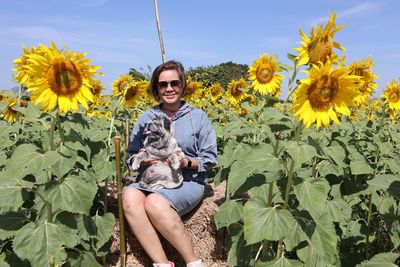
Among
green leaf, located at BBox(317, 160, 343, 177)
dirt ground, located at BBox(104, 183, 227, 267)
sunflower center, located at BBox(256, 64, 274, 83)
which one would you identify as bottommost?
dirt ground, located at BBox(104, 183, 227, 267)

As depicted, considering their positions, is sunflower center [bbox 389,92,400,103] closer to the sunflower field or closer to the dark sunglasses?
the sunflower field

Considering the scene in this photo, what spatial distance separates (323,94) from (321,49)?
0.82 ft

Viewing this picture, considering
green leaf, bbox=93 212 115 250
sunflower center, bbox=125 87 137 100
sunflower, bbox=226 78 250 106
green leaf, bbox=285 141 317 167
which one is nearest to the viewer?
green leaf, bbox=285 141 317 167

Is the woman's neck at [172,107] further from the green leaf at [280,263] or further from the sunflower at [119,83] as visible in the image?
the green leaf at [280,263]

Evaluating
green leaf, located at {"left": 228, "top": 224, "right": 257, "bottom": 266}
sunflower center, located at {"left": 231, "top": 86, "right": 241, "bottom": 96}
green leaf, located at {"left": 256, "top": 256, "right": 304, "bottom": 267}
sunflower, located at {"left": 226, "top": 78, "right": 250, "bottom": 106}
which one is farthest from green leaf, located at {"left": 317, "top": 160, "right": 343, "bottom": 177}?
sunflower center, located at {"left": 231, "top": 86, "right": 241, "bottom": 96}

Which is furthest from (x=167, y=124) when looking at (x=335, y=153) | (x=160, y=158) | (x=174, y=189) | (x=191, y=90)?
(x=191, y=90)

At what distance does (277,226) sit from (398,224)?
1.41 m

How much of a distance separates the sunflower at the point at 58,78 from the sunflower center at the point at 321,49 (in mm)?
1114

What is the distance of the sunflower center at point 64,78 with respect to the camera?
2.12 metres

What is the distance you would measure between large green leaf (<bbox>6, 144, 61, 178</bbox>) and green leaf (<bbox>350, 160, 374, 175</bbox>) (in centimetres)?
204

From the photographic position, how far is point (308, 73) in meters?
1.92

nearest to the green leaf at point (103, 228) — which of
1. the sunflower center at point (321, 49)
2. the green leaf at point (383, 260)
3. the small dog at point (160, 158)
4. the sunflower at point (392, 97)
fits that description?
the small dog at point (160, 158)

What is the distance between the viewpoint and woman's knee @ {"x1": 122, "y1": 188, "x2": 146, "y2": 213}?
9.83 ft

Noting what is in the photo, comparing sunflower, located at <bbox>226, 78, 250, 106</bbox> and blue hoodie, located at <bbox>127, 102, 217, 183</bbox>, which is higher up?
sunflower, located at <bbox>226, 78, 250, 106</bbox>
